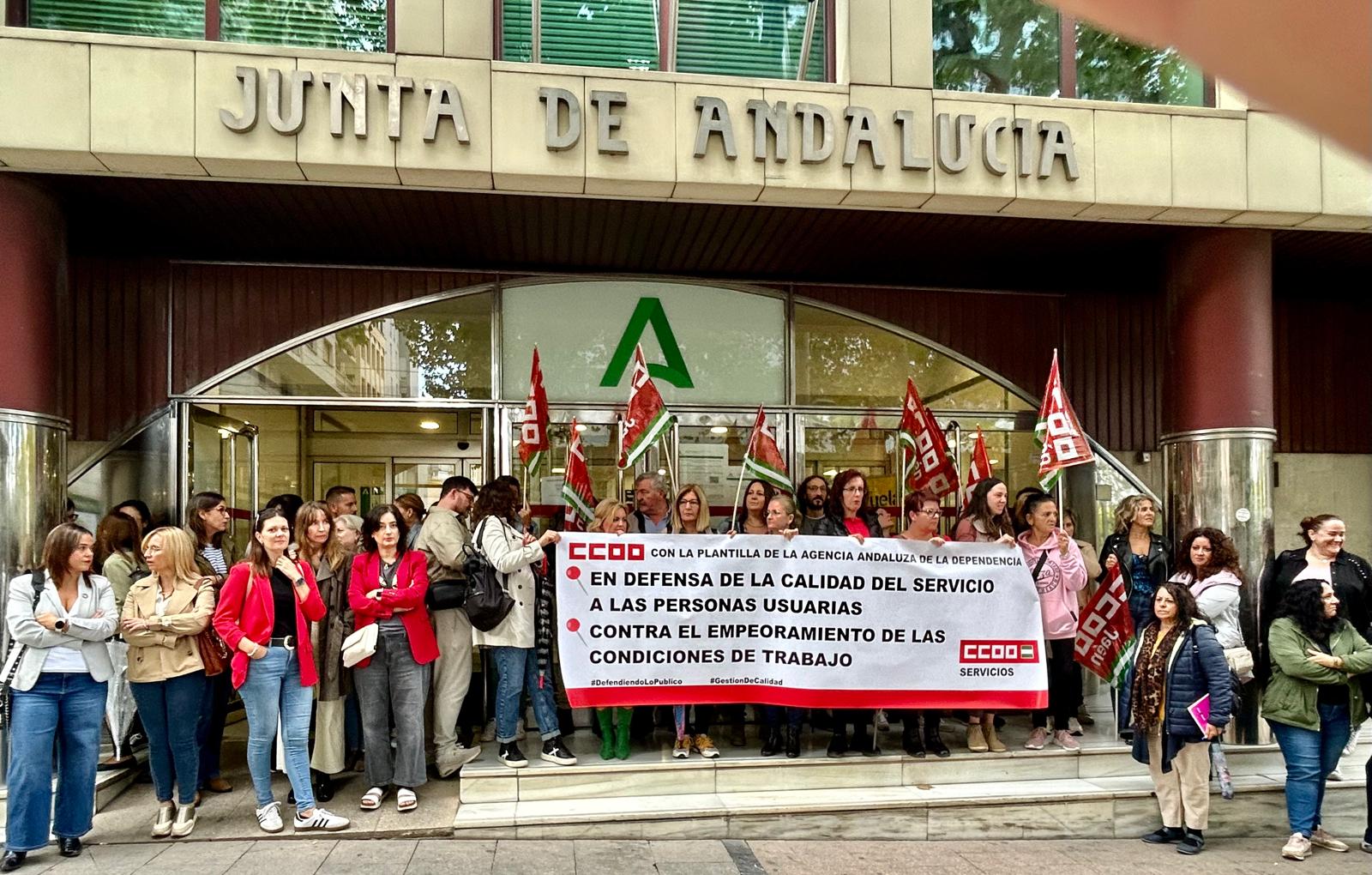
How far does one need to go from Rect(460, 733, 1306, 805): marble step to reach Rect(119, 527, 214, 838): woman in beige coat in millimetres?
1659

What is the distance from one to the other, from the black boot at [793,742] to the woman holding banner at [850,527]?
25cm

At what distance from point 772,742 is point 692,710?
23.5 inches

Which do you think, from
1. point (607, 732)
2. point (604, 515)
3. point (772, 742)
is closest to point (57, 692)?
point (607, 732)

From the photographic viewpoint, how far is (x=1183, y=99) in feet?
26.2

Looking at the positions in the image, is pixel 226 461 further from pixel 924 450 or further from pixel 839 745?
pixel 924 450

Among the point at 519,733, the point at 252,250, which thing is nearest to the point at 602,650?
the point at 519,733

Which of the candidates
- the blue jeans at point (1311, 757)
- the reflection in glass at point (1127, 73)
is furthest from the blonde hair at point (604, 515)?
the reflection in glass at point (1127, 73)

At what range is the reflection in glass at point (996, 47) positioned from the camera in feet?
26.0

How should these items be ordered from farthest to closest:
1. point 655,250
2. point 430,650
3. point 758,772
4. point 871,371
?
point 871,371
point 655,250
point 758,772
point 430,650

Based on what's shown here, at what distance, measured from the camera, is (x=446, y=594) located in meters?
6.53

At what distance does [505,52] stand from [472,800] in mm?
5347

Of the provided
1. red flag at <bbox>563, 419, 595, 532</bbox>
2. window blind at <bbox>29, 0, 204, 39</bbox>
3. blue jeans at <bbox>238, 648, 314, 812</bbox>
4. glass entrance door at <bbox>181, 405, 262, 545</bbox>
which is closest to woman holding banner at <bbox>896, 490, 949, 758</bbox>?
red flag at <bbox>563, 419, 595, 532</bbox>

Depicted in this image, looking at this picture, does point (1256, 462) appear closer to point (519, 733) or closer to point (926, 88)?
point (926, 88)

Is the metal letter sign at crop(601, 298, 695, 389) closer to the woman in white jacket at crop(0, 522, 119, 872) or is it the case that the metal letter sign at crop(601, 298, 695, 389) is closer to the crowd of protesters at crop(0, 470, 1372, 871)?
the crowd of protesters at crop(0, 470, 1372, 871)
